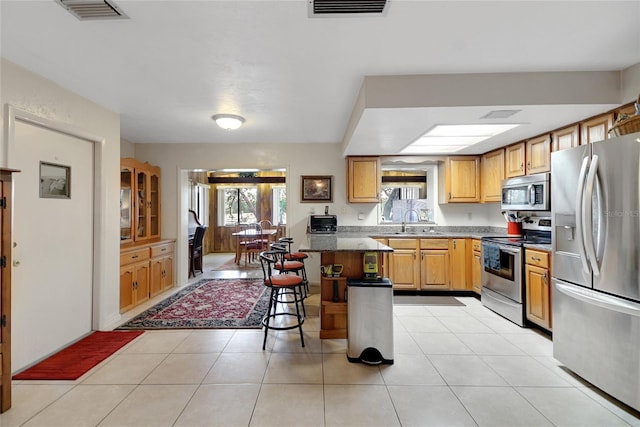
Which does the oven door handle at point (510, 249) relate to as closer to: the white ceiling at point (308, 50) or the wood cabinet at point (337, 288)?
the white ceiling at point (308, 50)

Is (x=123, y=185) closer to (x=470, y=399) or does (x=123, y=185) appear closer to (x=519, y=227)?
(x=470, y=399)

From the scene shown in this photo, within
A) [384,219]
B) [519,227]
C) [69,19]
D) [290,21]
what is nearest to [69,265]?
[69,19]

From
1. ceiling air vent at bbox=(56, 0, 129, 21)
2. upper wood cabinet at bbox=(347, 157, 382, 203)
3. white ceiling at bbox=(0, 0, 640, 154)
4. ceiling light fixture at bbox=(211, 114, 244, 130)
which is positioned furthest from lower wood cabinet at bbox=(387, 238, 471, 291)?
ceiling air vent at bbox=(56, 0, 129, 21)

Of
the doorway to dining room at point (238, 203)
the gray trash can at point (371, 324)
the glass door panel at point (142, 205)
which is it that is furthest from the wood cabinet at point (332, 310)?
the doorway to dining room at point (238, 203)

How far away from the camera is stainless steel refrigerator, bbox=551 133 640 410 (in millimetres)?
1791

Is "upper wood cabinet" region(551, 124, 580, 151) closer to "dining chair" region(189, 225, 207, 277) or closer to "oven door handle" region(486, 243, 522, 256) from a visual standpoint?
"oven door handle" region(486, 243, 522, 256)

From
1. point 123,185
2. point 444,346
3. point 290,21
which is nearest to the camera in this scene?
point 290,21

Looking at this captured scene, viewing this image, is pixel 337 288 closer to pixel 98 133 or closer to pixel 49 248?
pixel 49 248

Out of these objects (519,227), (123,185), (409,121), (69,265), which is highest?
(409,121)

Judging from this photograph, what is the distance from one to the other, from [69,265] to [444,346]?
3686 mm

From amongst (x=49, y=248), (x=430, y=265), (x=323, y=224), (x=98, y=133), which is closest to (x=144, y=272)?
(x=49, y=248)

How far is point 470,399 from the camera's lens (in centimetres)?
196

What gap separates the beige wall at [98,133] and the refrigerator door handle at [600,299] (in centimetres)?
436

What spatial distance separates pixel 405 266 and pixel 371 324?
81.7 inches
